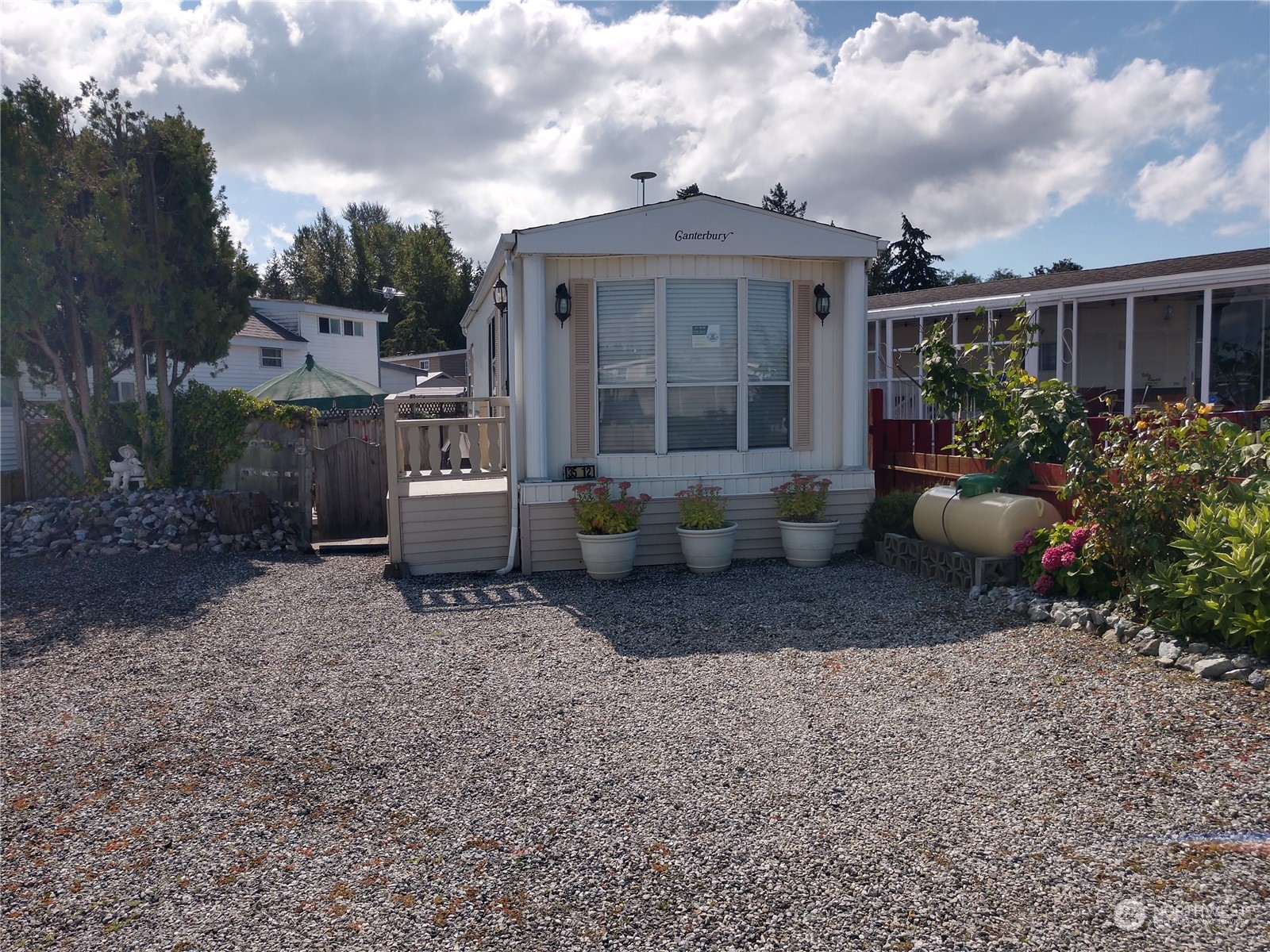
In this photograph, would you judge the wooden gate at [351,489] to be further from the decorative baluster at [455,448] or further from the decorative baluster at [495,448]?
the decorative baluster at [495,448]

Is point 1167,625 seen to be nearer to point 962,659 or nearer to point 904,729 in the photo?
point 962,659

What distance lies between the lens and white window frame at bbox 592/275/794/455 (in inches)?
319

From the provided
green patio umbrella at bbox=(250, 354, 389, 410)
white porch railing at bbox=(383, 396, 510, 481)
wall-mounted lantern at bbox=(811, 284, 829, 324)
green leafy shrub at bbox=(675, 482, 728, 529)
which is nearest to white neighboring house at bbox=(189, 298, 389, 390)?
green patio umbrella at bbox=(250, 354, 389, 410)

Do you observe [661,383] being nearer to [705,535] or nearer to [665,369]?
[665,369]

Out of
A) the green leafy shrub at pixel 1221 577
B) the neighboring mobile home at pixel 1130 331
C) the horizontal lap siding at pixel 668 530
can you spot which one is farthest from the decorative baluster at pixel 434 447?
the neighboring mobile home at pixel 1130 331

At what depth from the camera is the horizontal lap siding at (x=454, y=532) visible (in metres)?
8.02

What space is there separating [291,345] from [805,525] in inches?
698

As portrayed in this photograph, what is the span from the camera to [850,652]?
17.8 ft

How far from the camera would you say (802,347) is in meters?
8.47

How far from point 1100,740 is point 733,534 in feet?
13.7

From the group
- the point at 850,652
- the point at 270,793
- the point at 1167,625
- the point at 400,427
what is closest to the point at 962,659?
the point at 850,652

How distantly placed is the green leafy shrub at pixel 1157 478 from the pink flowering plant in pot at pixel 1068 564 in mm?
88

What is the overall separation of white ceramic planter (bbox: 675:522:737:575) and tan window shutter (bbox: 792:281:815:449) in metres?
1.46

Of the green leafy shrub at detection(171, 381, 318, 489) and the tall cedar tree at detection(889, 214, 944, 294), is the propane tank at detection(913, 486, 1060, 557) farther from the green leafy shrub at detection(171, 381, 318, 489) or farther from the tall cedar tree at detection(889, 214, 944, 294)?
the tall cedar tree at detection(889, 214, 944, 294)
